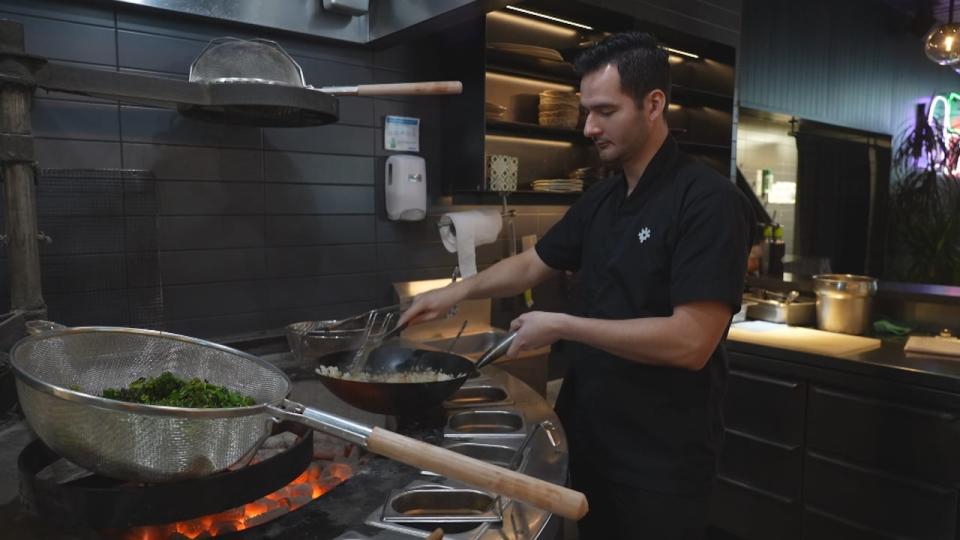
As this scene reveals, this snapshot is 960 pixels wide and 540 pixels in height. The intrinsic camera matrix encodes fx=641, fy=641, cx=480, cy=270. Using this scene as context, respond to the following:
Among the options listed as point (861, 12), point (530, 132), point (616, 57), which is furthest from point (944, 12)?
point (616, 57)

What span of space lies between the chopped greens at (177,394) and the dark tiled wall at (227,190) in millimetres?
1484

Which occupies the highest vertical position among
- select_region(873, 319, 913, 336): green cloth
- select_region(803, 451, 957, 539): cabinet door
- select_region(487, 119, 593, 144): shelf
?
select_region(487, 119, 593, 144): shelf

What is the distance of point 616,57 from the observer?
172 centimetres

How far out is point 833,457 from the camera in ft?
9.04

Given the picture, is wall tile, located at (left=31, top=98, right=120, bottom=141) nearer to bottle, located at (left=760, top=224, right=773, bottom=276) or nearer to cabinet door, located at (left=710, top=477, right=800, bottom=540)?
cabinet door, located at (left=710, top=477, right=800, bottom=540)

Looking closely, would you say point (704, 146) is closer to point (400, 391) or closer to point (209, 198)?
point (209, 198)

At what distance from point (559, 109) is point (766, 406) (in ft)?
6.41

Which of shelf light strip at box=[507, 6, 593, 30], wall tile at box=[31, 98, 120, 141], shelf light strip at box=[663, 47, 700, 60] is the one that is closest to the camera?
wall tile at box=[31, 98, 120, 141]

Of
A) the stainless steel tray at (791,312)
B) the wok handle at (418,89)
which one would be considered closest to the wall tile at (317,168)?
Answer: the wok handle at (418,89)

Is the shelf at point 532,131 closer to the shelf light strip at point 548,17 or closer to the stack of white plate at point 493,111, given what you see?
the stack of white plate at point 493,111

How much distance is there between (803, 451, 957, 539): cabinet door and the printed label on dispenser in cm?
240

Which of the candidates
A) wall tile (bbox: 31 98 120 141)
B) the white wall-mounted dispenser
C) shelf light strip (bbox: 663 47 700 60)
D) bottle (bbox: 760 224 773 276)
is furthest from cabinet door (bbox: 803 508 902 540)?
wall tile (bbox: 31 98 120 141)

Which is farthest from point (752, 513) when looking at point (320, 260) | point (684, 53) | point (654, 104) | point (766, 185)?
point (766, 185)

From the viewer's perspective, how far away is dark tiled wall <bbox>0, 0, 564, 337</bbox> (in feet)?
7.89
